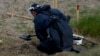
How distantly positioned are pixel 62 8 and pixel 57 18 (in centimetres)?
301

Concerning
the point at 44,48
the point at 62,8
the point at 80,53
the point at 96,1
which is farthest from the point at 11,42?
the point at 96,1

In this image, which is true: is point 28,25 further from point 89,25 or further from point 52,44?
point 52,44

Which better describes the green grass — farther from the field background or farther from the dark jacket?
the dark jacket

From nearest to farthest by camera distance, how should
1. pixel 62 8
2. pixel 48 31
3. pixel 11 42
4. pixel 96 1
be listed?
pixel 48 31, pixel 11 42, pixel 62 8, pixel 96 1

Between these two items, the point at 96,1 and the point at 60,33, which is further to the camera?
the point at 96,1

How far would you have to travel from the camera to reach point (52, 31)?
6977 millimetres

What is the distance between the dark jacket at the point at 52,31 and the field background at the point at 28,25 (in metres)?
0.24

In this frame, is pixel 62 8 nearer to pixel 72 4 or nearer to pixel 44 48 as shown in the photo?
pixel 72 4

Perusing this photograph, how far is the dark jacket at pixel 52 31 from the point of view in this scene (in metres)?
6.97

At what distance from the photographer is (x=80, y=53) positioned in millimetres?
7066

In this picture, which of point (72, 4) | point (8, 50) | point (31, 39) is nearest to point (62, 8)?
point (72, 4)

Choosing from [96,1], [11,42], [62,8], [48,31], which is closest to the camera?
[48,31]

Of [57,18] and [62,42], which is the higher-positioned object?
[57,18]

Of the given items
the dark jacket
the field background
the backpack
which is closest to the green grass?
the field background
